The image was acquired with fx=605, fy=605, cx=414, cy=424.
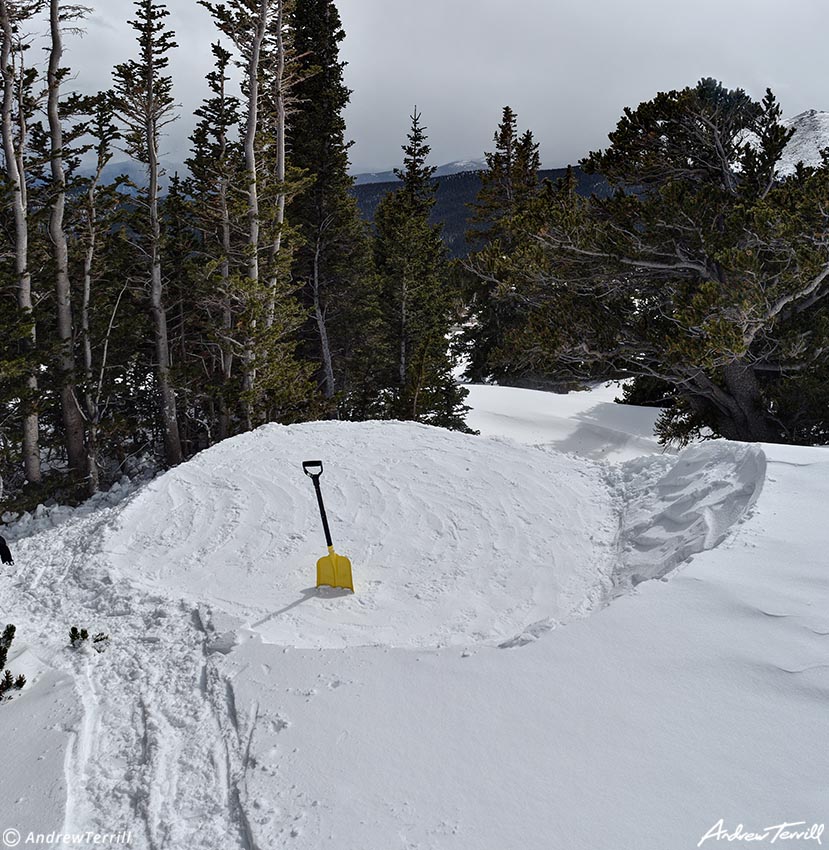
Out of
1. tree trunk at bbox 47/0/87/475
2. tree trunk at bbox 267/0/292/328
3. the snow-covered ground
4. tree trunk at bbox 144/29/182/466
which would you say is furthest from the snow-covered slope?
the snow-covered ground

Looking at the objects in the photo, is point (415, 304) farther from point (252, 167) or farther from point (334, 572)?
point (334, 572)

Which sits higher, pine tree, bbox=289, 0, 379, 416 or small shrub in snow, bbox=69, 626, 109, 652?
pine tree, bbox=289, 0, 379, 416

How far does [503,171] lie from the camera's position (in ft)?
90.1

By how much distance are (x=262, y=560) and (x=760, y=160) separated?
45.4ft

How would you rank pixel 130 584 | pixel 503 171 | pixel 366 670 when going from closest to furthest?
pixel 366 670 → pixel 130 584 → pixel 503 171

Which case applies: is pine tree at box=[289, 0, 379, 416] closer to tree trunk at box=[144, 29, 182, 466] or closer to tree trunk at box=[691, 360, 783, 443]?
tree trunk at box=[144, 29, 182, 466]

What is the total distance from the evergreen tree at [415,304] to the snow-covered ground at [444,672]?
989cm

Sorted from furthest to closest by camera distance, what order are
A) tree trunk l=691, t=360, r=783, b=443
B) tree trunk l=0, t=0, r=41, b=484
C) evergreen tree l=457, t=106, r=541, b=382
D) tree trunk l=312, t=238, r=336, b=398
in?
evergreen tree l=457, t=106, r=541, b=382
tree trunk l=312, t=238, r=336, b=398
tree trunk l=691, t=360, r=783, b=443
tree trunk l=0, t=0, r=41, b=484

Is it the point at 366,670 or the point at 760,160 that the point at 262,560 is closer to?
the point at 366,670

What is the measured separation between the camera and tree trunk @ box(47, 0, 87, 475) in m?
11.9

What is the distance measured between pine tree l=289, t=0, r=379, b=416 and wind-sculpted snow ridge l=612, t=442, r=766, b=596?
13066 millimetres

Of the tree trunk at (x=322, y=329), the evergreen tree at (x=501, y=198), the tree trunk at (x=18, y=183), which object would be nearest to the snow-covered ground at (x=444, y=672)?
the tree trunk at (x=18, y=183)

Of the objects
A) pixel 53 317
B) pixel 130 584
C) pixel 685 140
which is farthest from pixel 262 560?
pixel 685 140

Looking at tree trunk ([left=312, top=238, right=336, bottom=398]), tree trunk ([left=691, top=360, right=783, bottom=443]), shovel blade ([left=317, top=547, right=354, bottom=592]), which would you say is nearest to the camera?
shovel blade ([left=317, top=547, right=354, bottom=592])
